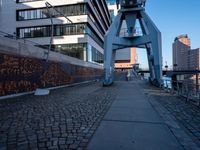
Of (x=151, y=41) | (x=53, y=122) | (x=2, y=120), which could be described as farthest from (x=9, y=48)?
(x=151, y=41)

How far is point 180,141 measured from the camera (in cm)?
484

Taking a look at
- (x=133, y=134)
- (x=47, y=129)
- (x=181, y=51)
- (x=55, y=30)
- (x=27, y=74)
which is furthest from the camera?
(x=181, y=51)

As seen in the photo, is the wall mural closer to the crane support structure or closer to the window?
the crane support structure

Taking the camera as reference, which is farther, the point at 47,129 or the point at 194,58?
the point at 194,58

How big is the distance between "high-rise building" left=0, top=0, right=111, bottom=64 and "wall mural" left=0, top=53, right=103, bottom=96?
17.3 metres

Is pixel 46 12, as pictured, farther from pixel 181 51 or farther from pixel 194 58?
pixel 181 51

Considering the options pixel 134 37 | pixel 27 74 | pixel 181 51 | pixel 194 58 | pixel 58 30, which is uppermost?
pixel 181 51

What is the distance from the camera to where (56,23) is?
130 ft

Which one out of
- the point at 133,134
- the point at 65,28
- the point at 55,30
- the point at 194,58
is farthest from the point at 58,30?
the point at 194,58

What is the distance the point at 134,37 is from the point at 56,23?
Result: 21.7 m

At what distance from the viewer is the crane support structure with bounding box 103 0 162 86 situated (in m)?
21.1

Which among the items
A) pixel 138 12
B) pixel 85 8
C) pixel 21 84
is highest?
pixel 85 8

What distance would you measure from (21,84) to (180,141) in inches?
453

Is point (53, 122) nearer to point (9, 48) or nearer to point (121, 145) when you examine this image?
point (121, 145)
